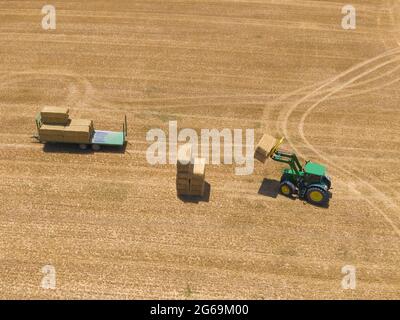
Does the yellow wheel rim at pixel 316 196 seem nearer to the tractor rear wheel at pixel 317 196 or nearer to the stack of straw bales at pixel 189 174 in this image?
the tractor rear wheel at pixel 317 196

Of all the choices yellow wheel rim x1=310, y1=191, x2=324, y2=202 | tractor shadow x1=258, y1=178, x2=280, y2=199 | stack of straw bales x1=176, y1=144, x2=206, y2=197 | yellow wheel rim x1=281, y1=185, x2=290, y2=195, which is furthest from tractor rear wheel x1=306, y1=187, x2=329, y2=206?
stack of straw bales x1=176, y1=144, x2=206, y2=197

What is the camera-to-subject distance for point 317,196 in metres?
16.5

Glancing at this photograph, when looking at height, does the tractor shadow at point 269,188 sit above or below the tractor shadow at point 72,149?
below

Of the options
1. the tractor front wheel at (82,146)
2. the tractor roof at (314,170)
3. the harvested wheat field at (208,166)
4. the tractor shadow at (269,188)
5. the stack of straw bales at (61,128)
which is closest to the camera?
the harvested wheat field at (208,166)

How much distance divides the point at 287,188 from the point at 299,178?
742 mm

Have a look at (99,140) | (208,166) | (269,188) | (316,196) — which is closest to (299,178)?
(316,196)

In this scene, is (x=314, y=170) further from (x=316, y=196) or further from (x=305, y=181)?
(x=316, y=196)

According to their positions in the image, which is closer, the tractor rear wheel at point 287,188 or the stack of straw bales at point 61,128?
the tractor rear wheel at point 287,188

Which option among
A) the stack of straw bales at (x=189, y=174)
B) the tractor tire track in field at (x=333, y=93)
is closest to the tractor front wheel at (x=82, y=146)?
the stack of straw bales at (x=189, y=174)

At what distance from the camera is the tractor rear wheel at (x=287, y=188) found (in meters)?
16.8

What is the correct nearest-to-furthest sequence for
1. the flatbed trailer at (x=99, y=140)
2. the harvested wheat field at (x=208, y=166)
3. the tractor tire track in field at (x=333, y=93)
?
the harvested wheat field at (x=208, y=166) < the tractor tire track in field at (x=333, y=93) < the flatbed trailer at (x=99, y=140)

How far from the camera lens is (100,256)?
1445 centimetres

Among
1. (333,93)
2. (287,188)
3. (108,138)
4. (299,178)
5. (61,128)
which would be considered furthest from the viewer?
(333,93)
